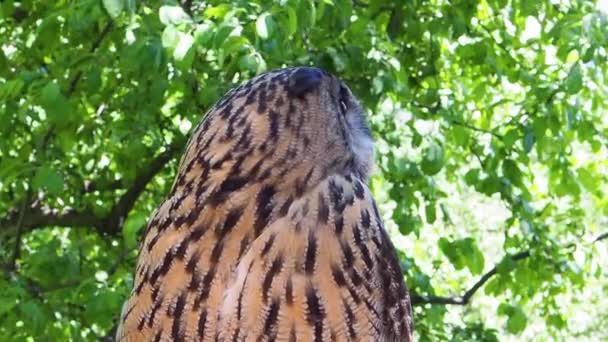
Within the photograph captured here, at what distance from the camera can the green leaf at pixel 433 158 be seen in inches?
183

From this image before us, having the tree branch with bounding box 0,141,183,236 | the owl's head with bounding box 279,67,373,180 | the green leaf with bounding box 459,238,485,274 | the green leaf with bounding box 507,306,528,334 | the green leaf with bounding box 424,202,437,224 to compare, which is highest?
the tree branch with bounding box 0,141,183,236

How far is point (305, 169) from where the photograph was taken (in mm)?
1945

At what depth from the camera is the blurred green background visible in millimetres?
3971

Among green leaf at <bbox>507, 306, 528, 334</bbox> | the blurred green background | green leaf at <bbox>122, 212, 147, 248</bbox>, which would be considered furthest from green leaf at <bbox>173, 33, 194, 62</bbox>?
green leaf at <bbox>507, 306, 528, 334</bbox>

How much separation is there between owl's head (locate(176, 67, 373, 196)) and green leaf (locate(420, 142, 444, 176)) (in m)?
2.58

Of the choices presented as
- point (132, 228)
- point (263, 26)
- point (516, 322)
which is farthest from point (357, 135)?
point (516, 322)

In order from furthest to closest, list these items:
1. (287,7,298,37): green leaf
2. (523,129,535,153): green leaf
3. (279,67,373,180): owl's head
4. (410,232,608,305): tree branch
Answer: (410,232,608,305): tree branch < (523,129,535,153): green leaf < (287,7,298,37): green leaf < (279,67,373,180): owl's head

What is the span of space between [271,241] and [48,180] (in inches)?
100.0

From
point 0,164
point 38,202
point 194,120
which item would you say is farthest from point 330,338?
point 38,202

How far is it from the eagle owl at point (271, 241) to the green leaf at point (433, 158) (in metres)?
2.61

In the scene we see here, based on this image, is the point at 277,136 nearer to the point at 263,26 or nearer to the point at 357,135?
the point at 357,135

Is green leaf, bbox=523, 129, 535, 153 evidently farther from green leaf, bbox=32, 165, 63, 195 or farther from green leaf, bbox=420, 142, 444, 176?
green leaf, bbox=32, 165, 63, 195

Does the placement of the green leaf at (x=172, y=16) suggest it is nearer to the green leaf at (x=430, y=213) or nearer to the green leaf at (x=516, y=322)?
the green leaf at (x=430, y=213)

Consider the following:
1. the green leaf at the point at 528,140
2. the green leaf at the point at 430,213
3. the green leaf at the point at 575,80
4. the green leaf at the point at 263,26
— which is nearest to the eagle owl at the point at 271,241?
the green leaf at the point at 263,26
